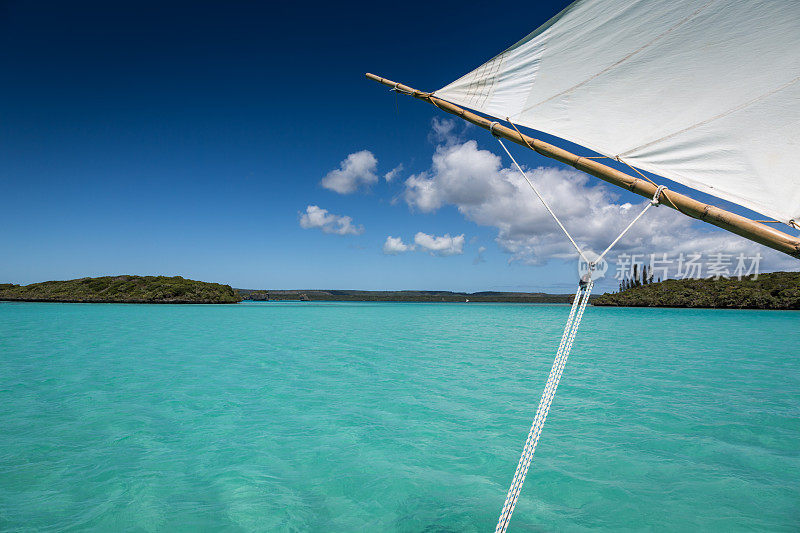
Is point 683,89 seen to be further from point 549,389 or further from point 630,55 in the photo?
point 549,389

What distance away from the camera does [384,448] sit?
8.29 metres

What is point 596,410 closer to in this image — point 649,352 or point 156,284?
point 649,352

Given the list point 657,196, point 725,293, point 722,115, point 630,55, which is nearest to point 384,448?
point 657,196

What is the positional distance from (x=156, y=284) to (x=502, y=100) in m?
140

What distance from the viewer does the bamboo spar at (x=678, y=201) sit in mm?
3270

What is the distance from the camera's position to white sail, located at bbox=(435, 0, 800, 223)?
357 centimetres

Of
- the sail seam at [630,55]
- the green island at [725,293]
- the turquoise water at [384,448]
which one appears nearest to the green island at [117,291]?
the turquoise water at [384,448]

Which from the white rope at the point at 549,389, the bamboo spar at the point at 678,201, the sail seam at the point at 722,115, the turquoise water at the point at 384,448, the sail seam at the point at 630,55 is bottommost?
the turquoise water at the point at 384,448

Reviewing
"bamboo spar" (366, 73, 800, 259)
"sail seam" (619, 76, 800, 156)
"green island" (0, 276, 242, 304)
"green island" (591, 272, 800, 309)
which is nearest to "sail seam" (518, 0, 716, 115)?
"bamboo spar" (366, 73, 800, 259)

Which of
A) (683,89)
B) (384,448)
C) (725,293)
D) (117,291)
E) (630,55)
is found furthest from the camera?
(117,291)

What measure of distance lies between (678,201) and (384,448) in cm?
716

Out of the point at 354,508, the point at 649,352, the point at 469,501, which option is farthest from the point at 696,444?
the point at 649,352

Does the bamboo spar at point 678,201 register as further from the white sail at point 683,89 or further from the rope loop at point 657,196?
the white sail at point 683,89

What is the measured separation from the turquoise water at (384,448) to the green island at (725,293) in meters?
113
